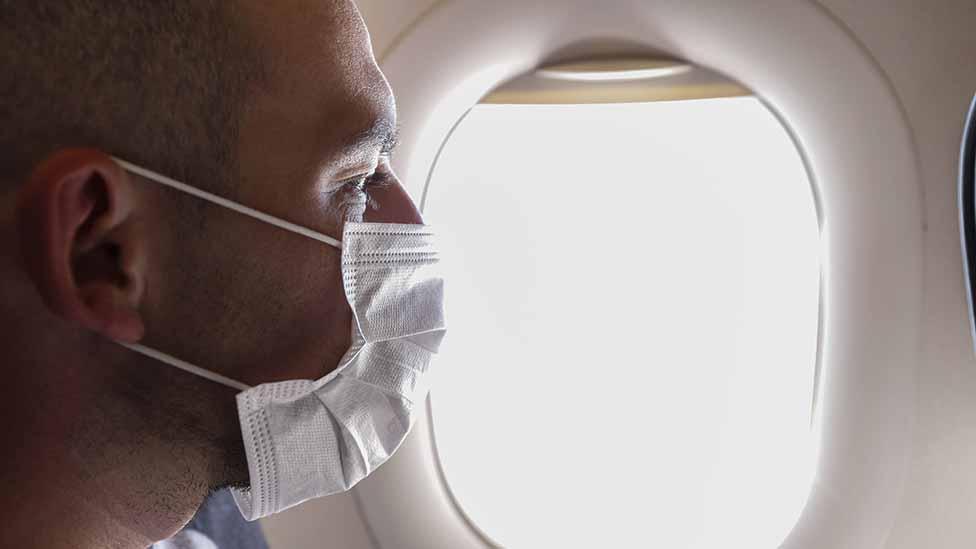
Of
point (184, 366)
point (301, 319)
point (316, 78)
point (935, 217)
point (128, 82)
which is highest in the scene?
point (935, 217)

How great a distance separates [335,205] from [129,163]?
10.6 inches

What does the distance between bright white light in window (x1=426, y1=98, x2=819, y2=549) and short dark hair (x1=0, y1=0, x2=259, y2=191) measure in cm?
75

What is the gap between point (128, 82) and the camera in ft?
3.13

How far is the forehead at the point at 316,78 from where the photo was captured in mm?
1056

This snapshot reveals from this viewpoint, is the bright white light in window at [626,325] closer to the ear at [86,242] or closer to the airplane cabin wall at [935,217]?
the airplane cabin wall at [935,217]

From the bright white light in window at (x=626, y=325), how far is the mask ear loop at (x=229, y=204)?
0.65 metres

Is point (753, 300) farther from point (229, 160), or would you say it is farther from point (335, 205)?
point (229, 160)

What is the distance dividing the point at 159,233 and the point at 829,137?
1.11m

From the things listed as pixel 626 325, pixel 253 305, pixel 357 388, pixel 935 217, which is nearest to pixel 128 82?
pixel 253 305

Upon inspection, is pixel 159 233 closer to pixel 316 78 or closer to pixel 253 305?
pixel 253 305

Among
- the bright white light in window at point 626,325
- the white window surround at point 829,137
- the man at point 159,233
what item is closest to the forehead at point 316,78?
the man at point 159,233

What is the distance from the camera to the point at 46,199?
914 mm

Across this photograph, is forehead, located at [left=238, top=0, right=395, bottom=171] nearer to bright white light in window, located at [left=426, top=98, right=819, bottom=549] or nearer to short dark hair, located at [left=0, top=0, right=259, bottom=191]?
short dark hair, located at [left=0, top=0, right=259, bottom=191]

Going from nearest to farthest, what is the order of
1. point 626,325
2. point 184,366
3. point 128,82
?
point 128,82
point 184,366
point 626,325
